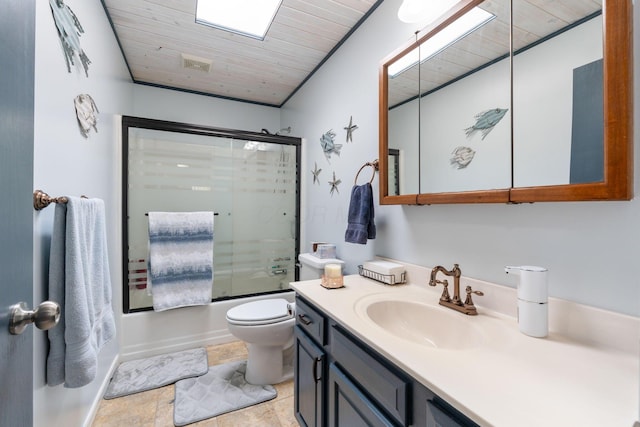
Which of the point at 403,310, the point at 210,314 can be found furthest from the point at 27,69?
the point at 210,314

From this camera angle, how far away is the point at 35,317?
534mm

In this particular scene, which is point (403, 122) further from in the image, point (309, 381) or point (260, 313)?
point (260, 313)

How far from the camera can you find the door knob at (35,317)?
52 centimetres

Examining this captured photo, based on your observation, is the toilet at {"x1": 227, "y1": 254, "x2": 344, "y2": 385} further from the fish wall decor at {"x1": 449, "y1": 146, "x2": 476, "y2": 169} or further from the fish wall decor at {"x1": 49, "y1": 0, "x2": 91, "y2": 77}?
the fish wall decor at {"x1": 49, "y1": 0, "x2": 91, "y2": 77}

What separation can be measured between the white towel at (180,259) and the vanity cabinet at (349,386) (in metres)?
1.24

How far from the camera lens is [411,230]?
1359mm

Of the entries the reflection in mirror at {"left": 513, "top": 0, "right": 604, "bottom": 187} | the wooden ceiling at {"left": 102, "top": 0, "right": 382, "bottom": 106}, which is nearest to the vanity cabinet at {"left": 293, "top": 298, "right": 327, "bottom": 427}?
the reflection in mirror at {"left": 513, "top": 0, "right": 604, "bottom": 187}

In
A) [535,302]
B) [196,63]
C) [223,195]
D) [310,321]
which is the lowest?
[310,321]

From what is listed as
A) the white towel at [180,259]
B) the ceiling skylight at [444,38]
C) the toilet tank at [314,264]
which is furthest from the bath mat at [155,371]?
the ceiling skylight at [444,38]

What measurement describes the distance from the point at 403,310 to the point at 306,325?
1.44 ft

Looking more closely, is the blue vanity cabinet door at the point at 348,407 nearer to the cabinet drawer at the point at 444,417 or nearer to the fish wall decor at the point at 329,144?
the cabinet drawer at the point at 444,417

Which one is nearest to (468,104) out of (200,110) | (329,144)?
(329,144)

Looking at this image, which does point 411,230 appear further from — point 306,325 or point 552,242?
point 306,325

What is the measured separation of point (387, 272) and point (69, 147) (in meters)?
1.55
